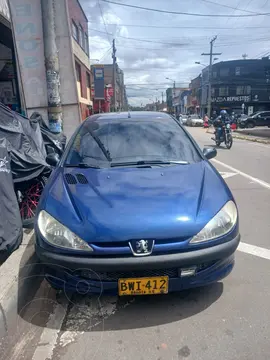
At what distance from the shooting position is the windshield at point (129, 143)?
3.32 m

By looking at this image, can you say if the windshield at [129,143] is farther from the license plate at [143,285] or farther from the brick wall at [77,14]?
the brick wall at [77,14]

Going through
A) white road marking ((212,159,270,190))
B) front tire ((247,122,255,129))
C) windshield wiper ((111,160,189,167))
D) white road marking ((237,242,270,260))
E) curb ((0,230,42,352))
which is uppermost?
windshield wiper ((111,160,189,167))

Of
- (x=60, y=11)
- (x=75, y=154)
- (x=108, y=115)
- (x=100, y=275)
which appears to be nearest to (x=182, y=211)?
(x=100, y=275)

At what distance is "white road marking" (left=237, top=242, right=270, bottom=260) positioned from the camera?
3400 mm

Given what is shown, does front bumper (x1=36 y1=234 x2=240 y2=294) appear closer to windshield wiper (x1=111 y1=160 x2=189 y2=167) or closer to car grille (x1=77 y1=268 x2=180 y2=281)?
car grille (x1=77 y1=268 x2=180 y2=281)

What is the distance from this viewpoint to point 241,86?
161ft

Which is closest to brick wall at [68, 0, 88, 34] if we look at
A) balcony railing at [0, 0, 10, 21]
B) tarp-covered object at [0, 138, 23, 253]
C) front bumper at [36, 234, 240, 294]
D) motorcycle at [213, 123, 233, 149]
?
balcony railing at [0, 0, 10, 21]

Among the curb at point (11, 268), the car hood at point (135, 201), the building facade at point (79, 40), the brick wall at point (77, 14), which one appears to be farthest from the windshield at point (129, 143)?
the brick wall at point (77, 14)

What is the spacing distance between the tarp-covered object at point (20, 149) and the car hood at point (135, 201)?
0.91 meters

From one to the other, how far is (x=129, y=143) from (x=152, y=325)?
197cm

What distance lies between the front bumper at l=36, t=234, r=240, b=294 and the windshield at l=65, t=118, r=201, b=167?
122 centimetres

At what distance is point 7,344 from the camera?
221 cm

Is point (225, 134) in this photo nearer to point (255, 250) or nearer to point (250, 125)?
point (255, 250)

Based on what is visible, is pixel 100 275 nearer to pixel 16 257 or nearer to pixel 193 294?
pixel 193 294
